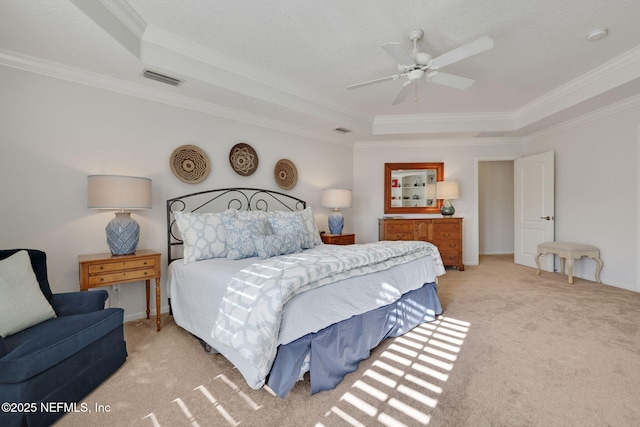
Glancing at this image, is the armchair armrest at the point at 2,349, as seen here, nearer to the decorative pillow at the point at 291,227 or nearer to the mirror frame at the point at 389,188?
the decorative pillow at the point at 291,227

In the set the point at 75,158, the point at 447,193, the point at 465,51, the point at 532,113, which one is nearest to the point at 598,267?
the point at 447,193

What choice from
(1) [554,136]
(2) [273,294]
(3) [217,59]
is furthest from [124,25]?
(1) [554,136]

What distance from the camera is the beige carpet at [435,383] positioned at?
1.61m

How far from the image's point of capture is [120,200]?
2.62 m

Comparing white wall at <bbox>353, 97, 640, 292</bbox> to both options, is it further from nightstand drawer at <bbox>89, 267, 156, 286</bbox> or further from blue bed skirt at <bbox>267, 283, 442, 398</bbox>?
nightstand drawer at <bbox>89, 267, 156, 286</bbox>

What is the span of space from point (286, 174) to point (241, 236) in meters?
1.99

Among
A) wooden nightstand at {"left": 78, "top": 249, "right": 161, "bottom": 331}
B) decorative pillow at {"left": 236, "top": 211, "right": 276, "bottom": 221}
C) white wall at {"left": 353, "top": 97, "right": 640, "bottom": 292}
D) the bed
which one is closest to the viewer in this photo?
the bed

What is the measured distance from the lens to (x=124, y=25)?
247cm

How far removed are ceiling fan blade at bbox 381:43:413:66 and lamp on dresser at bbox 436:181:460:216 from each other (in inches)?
133

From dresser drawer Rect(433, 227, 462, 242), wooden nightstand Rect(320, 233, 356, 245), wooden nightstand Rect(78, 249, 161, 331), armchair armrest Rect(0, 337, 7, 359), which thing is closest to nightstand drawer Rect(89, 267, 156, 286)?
wooden nightstand Rect(78, 249, 161, 331)

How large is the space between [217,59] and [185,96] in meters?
0.64

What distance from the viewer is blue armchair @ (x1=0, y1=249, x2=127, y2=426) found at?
4.69 ft

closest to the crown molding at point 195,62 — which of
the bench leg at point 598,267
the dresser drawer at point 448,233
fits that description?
the dresser drawer at point 448,233

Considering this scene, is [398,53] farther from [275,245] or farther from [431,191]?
[431,191]
